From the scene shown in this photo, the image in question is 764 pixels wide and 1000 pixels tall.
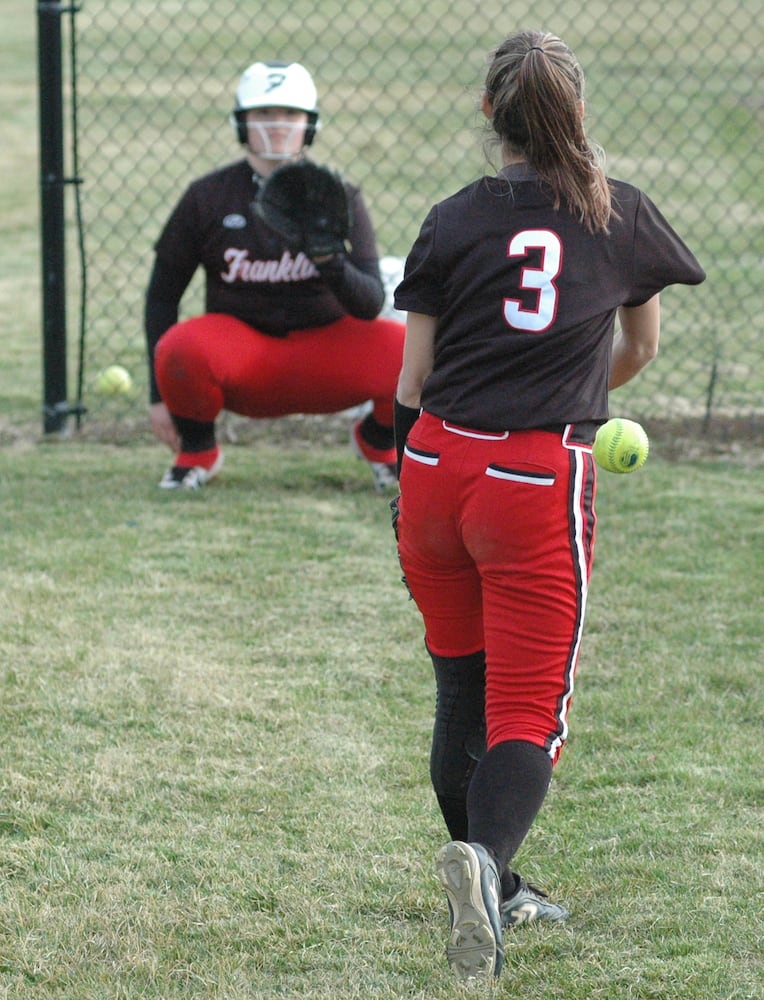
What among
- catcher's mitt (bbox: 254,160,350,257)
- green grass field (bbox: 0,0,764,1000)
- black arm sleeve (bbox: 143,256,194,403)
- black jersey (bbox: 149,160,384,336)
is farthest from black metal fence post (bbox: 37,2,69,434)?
catcher's mitt (bbox: 254,160,350,257)

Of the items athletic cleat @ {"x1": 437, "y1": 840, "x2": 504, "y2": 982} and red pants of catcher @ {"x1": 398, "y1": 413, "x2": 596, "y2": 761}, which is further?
red pants of catcher @ {"x1": 398, "y1": 413, "x2": 596, "y2": 761}

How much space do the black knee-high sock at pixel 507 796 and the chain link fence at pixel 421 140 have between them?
1079mm

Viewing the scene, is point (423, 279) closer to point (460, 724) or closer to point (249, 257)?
point (460, 724)

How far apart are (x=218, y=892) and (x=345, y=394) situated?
2915mm

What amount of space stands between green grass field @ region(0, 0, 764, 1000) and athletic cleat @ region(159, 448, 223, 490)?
0.22 feet

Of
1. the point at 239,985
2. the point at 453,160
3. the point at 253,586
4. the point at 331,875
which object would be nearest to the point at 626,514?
the point at 253,586

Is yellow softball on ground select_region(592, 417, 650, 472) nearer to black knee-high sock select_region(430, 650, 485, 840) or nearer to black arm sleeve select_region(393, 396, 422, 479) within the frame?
black arm sleeve select_region(393, 396, 422, 479)

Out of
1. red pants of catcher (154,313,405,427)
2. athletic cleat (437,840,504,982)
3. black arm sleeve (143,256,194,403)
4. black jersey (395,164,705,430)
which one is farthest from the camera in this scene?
black arm sleeve (143,256,194,403)

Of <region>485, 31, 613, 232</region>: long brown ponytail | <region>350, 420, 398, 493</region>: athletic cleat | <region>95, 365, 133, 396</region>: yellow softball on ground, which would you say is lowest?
<region>95, 365, 133, 396</region>: yellow softball on ground

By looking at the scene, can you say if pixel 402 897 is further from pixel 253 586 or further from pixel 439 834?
pixel 253 586

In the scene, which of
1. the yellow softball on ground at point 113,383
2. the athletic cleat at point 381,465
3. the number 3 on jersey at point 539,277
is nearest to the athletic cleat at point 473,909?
the number 3 on jersey at point 539,277

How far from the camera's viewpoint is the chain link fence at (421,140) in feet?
22.9

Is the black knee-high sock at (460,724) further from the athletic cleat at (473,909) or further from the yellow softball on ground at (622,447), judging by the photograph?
the yellow softball on ground at (622,447)

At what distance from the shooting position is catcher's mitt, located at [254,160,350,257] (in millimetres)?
4762
